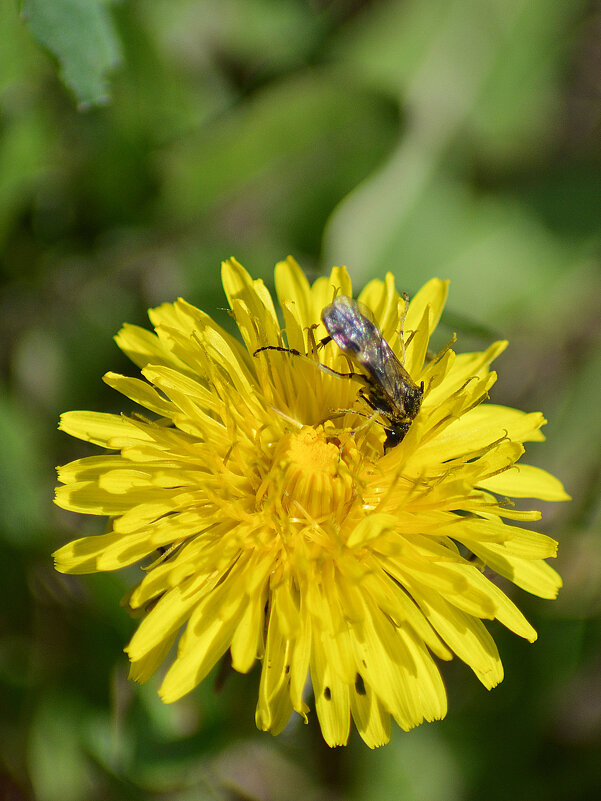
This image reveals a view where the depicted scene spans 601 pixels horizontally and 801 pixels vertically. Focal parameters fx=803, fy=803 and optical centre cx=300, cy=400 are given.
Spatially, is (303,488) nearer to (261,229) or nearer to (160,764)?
(160,764)

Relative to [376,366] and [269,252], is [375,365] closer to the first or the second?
[376,366]

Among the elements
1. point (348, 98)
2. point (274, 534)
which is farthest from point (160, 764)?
point (348, 98)

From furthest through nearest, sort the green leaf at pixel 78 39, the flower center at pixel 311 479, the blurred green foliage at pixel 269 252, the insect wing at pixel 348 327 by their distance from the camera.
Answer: the blurred green foliage at pixel 269 252, the green leaf at pixel 78 39, the flower center at pixel 311 479, the insect wing at pixel 348 327

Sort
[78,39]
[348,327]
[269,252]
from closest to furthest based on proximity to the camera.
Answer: [348,327], [78,39], [269,252]

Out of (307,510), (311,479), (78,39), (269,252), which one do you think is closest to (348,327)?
(311,479)

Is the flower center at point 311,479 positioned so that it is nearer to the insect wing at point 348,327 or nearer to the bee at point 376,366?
the bee at point 376,366

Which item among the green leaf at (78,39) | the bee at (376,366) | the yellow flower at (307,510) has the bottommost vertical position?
the yellow flower at (307,510)

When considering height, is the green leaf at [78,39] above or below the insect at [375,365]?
above

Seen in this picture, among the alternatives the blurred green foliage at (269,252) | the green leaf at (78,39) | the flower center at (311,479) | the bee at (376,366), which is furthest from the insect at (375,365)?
the green leaf at (78,39)

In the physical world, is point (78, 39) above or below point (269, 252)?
above
